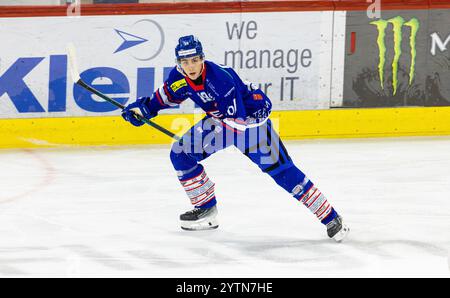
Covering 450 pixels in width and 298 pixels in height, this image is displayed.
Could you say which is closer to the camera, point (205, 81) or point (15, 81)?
point (205, 81)

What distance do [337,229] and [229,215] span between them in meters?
0.89

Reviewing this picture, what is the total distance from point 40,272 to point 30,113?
125 inches

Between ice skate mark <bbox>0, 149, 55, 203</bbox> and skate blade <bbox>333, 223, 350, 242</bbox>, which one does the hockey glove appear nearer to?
skate blade <bbox>333, 223, 350, 242</bbox>

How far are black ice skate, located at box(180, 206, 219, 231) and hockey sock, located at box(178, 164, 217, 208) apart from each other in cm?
3

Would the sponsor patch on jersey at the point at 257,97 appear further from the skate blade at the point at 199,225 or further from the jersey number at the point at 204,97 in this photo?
the skate blade at the point at 199,225

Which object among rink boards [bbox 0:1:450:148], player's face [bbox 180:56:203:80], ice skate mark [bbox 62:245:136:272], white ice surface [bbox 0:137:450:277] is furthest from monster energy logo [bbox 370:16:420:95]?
ice skate mark [bbox 62:245:136:272]

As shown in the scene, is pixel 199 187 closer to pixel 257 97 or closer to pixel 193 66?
pixel 257 97

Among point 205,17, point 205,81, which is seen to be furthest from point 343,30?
point 205,81

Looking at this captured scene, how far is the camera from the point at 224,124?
5316mm

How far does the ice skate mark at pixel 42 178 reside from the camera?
646 centimetres

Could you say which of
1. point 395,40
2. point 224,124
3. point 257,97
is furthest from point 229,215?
point 395,40

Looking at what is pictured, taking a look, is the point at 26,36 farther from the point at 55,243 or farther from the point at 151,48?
the point at 55,243

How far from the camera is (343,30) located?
26.6 ft

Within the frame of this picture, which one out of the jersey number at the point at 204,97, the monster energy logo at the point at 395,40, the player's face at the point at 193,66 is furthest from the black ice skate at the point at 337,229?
the monster energy logo at the point at 395,40
